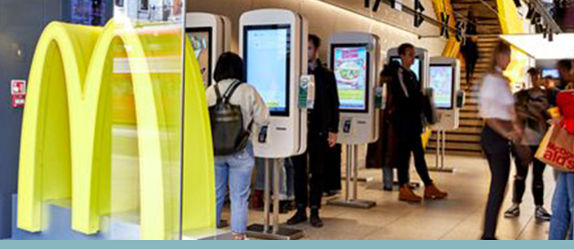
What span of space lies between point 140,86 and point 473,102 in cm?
1028

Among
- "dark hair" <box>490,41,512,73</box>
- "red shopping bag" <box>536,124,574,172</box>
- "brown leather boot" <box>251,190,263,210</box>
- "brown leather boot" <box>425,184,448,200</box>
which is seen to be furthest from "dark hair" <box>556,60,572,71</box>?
"brown leather boot" <box>251,190,263,210</box>

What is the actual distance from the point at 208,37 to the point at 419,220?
2.31 meters

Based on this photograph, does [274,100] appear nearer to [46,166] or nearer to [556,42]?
[46,166]

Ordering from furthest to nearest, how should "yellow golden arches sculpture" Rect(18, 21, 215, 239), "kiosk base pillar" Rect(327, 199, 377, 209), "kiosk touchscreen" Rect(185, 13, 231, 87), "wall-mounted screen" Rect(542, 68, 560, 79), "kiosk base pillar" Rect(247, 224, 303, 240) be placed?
"kiosk base pillar" Rect(327, 199, 377, 209), "wall-mounted screen" Rect(542, 68, 560, 79), "kiosk touchscreen" Rect(185, 13, 231, 87), "kiosk base pillar" Rect(247, 224, 303, 240), "yellow golden arches sculpture" Rect(18, 21, 215, 239)

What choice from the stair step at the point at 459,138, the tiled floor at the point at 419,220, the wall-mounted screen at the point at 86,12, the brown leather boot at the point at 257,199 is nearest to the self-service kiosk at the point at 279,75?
the tiled floor at the point at 419,220

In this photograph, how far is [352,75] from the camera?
249 inches

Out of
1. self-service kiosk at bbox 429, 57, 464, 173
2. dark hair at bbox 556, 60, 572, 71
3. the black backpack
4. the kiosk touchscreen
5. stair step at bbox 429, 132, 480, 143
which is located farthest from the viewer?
stair step at bbox 429, 132, 480, 143

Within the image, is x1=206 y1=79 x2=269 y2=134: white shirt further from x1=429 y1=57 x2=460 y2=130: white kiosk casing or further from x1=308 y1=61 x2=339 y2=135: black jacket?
x1=429 y1=57 x2=460 y2=130: white kiosk casing

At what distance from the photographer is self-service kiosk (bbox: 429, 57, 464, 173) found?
29.8ft

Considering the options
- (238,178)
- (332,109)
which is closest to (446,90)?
(332,109)

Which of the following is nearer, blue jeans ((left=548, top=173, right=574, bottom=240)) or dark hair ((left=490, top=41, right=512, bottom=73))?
blue jeans ((left=548, top=173, right=574, bottom=240))

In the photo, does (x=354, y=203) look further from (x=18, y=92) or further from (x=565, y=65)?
(x=18, y=92)

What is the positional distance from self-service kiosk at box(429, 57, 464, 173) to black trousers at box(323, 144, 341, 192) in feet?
8.45

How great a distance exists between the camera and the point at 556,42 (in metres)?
9.64
